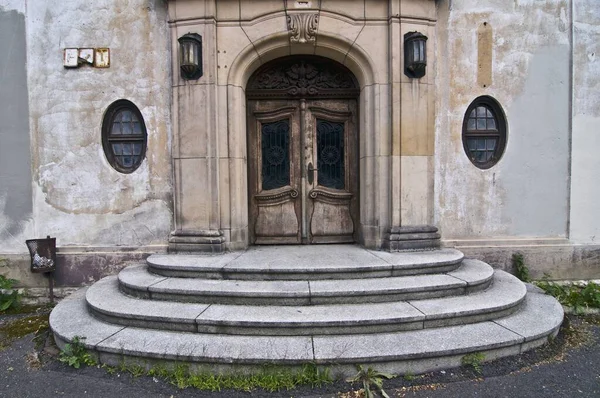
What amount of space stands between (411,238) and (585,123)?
373 centimetres

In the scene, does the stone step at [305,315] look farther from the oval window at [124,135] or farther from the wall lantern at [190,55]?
the wall lantern at [190,55]

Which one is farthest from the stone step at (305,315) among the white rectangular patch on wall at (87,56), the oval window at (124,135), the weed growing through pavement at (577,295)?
the white rectangular patch on wall at (87,56)

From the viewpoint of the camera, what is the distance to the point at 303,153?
6.32 m

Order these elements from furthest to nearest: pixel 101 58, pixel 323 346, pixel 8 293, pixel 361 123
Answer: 1. pixel 361 123
2. pixel 101 58
3. pixel 8 293
4. pixel 323 346

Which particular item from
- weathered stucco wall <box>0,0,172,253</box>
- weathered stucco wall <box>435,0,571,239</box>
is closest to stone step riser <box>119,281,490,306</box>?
weathered stucco wall <box>0,0,172,253</box>

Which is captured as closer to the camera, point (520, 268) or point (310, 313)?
point (310, 313)

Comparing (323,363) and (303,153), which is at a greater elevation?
(303,153)

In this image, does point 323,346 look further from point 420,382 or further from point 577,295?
point 577,295

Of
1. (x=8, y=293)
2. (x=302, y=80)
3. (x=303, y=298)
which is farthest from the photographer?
(x=302, y=80)

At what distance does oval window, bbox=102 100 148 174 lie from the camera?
234 inches

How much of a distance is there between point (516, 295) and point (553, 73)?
4038 millimetres

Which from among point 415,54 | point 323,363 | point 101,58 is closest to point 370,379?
point 323,363

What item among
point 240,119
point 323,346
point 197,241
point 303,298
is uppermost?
point 240,119

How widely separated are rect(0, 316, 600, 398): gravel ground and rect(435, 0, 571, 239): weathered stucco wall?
2.59 metres
